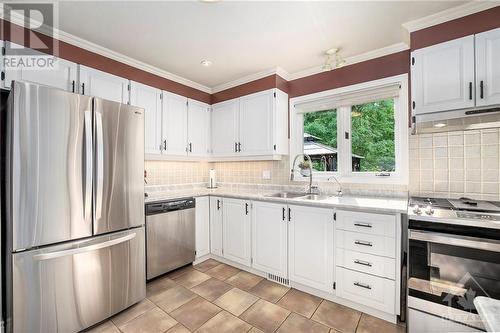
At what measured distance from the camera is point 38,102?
4.83ft

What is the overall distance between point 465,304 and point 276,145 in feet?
6.84

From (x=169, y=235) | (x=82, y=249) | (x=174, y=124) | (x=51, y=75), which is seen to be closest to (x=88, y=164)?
(x=82, y=249)

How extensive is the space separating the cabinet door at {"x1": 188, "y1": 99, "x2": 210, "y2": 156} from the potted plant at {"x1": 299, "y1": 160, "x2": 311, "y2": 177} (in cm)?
148

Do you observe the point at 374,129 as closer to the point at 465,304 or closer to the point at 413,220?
the point at 413,220

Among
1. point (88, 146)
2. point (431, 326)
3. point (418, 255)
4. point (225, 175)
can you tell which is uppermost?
point (88, 146)

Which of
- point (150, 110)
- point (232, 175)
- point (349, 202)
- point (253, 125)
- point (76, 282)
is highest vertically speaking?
point (150, 110)

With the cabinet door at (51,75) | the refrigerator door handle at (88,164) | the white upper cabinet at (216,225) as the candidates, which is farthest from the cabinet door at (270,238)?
the cabinet door at (51,75)

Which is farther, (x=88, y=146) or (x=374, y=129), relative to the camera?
(x=374, y=129)

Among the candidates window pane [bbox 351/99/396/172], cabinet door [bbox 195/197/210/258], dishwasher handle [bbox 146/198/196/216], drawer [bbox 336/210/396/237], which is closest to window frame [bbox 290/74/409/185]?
window pane [bbox 351/99/396/172]

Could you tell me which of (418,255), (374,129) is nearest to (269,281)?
(418,255)

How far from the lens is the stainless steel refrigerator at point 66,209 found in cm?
141

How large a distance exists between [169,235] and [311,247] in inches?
61.4

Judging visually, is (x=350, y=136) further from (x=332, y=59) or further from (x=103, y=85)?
(x=103, y=85)

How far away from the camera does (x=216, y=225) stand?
2.97m
